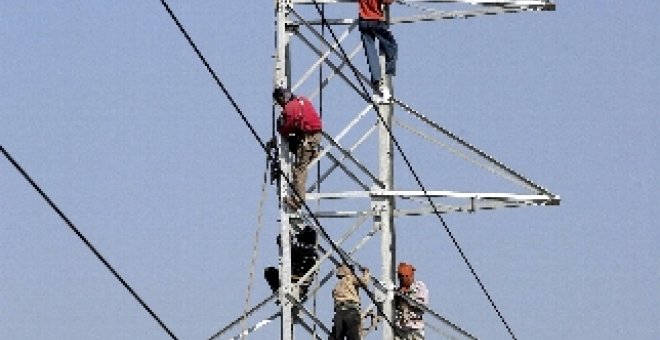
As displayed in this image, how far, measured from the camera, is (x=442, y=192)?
3516cm

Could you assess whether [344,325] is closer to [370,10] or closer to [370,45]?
[370,45]

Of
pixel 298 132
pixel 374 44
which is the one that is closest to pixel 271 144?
pixel 298 132

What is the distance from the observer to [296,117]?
33.2m

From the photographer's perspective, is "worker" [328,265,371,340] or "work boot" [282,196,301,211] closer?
"work boot" [282,196,301,211]

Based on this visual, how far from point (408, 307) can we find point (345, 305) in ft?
6.81

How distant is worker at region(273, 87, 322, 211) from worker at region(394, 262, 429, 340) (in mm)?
2631

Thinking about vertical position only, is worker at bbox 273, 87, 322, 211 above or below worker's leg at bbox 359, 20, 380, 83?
below

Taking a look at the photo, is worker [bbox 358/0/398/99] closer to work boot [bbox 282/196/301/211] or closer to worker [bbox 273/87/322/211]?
worker [bbox 273/87/322/211]

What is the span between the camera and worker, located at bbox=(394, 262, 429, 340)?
3538 cm

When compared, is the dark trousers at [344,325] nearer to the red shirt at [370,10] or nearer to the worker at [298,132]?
the worker at [298,132]

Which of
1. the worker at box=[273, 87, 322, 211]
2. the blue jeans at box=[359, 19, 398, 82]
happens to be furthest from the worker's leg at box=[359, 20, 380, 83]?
the worker at box=[273, 87, 322, 211]

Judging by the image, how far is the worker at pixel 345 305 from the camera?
110 feet

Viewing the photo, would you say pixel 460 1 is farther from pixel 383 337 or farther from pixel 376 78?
pixel 383 337

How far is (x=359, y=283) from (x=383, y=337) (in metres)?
1.52
